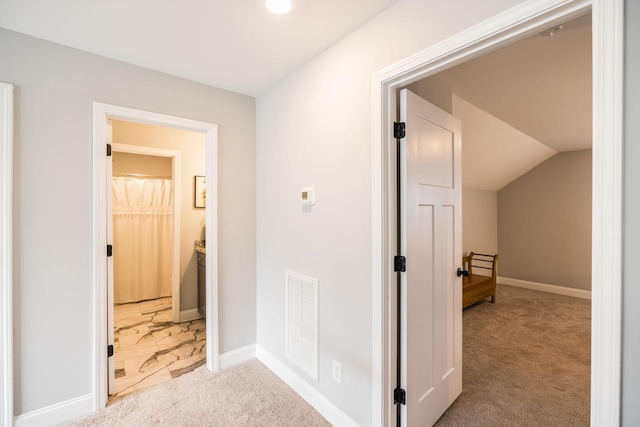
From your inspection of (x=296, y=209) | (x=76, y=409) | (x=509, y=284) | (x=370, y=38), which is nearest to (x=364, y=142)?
(x=370, y=38)

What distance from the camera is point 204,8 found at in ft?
5.12

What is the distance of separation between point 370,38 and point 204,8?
94 centimetres

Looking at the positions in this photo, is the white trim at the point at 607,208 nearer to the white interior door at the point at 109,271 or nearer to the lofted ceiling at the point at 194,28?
the lofted ceiling at the point at 194,28

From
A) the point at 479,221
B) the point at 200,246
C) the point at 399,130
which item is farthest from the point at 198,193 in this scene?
the point at 479,221

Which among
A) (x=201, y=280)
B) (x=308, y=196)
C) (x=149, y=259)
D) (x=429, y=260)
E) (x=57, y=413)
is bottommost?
(x=57, y=413)

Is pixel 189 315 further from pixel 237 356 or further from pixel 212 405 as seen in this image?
pixel 212 405

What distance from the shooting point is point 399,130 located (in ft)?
5.35

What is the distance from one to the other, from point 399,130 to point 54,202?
2243 mm

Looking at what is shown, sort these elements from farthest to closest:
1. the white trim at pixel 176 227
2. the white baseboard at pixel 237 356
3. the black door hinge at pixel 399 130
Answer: the white trim at pixel 176 227, the white baseboard at pixel 237 356, the black door hinge at pixel 399 130

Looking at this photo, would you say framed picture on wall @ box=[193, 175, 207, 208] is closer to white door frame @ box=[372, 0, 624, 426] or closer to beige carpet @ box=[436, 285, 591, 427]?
white door frame @ box=[372, 0, 624, 426]

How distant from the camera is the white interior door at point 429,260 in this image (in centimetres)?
164

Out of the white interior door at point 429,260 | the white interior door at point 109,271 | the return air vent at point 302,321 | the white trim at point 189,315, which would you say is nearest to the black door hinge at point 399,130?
the white interior door at point 429,260

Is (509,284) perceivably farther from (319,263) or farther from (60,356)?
(60,356)

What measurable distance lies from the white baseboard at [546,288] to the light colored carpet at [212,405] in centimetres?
530
